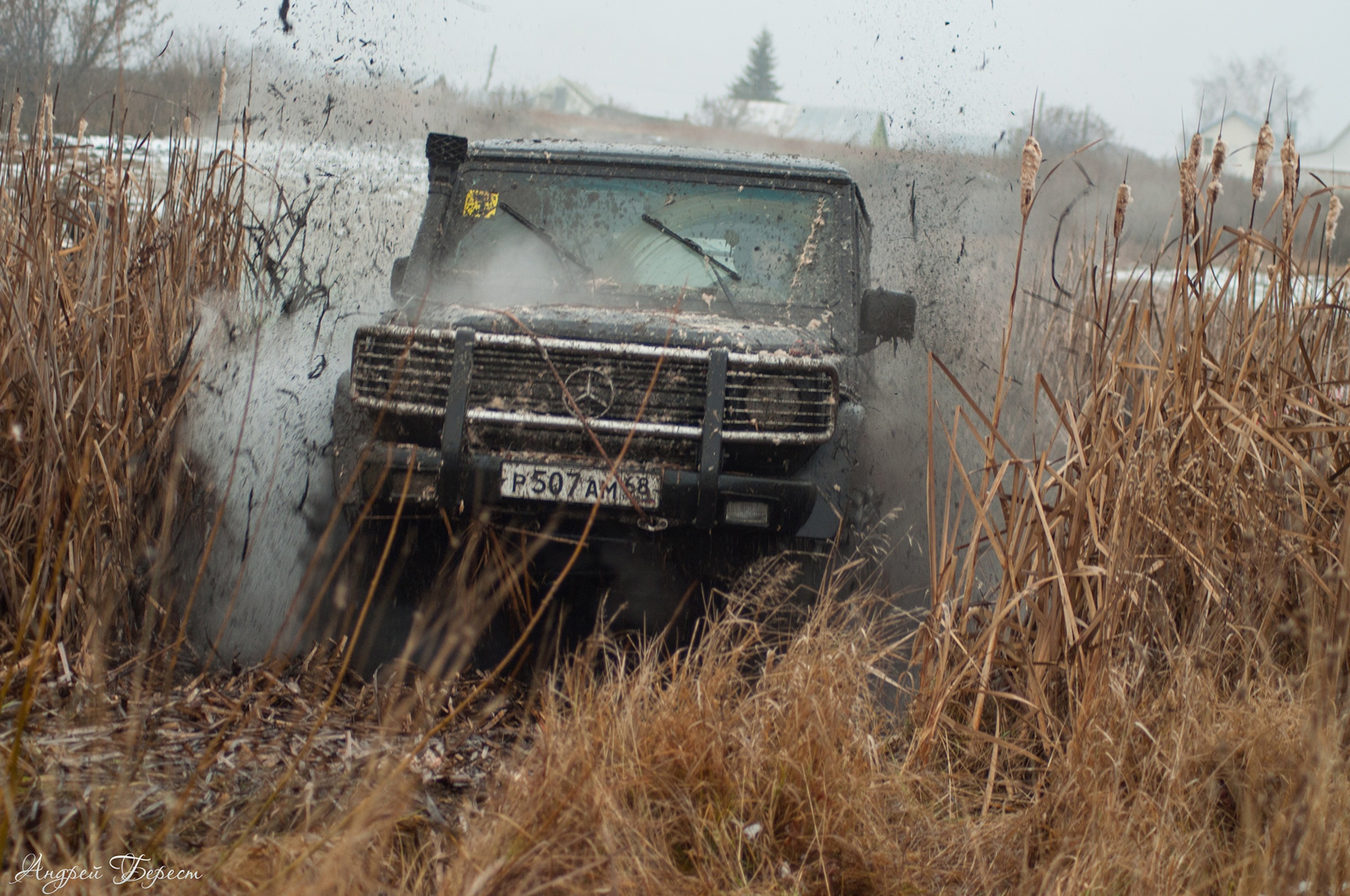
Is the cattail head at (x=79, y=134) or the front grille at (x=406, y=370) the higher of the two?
the cattail head at (x=79, y=134)

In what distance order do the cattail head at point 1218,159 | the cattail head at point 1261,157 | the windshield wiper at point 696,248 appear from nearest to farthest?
the cattail head at point 1261,157
the cattail head at point 1218,159
the windshield wiper at point 696,248

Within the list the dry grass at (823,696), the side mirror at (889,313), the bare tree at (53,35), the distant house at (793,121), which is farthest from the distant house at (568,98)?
the dry grass at (823,696)

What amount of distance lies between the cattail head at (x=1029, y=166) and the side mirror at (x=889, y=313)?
1.56m

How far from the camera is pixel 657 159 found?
3762 mm

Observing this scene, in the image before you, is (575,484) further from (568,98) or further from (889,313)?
(568,98)

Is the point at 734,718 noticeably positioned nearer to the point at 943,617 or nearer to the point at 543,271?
the point at 943,617

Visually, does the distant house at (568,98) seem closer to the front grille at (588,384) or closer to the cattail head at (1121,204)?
the front grille at (588,384)

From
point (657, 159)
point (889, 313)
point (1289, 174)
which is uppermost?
point (657, 159)

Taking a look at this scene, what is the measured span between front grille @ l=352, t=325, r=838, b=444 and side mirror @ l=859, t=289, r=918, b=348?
0.60 metres

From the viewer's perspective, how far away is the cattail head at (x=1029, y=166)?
1869 millimetres

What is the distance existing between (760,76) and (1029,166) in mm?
55466

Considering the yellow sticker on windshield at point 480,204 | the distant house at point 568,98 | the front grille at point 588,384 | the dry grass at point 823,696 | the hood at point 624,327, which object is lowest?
the dry grass at point 823,696

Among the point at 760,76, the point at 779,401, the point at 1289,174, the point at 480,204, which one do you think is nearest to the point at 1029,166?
the point at 1289,174

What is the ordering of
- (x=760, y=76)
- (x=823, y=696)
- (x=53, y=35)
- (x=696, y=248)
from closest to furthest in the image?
1. (x=823, y=696)
2. (x=696, y=248)
3. (x=53, y=35)
4. (x=760, y=76)
